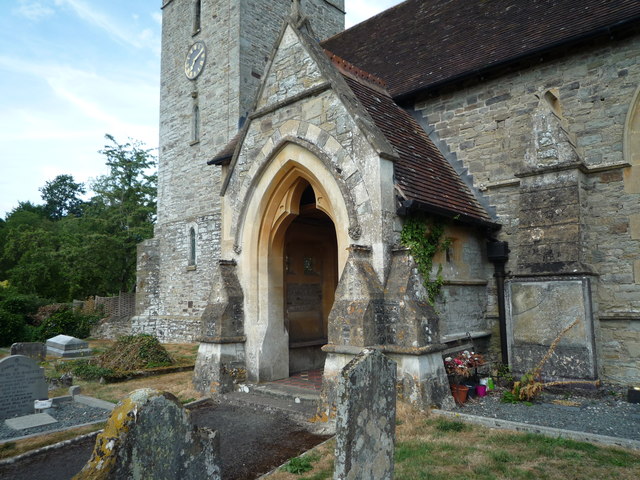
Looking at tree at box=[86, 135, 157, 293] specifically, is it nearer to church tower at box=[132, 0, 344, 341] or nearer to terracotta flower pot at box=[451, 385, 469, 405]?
church tower at box=[132, 0, 344, 341]

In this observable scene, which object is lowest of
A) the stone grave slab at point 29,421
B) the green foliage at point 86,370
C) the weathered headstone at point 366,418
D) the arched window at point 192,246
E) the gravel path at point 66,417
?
the gravel path at point 66,417

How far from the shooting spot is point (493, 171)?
9492 millimetres

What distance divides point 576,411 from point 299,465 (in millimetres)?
4136

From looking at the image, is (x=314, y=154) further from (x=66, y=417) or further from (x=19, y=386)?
(x=19, y=386)

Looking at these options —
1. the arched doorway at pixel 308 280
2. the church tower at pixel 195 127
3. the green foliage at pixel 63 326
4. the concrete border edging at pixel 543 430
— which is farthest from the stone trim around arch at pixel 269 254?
the green foliage at pixel 63 326

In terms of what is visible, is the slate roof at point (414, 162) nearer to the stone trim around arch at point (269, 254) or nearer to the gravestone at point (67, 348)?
the stone trim around arch at point (269, 254)

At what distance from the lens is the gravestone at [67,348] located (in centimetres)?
1441

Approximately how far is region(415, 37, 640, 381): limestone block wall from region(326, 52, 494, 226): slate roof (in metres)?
0.81

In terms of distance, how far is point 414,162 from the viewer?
830cm

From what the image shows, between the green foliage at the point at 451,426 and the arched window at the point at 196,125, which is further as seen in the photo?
the arched window at the point at 196,125

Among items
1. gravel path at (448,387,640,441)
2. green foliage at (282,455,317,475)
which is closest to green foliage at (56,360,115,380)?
green foliage at (282,455,317,475)

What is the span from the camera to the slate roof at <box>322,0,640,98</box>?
28.1 feet

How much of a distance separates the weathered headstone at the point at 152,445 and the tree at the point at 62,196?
61.8 meters

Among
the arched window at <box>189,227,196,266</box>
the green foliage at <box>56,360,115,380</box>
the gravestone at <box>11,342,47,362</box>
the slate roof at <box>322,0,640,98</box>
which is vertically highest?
the slate roof at <box>322,0,640,98</box>
